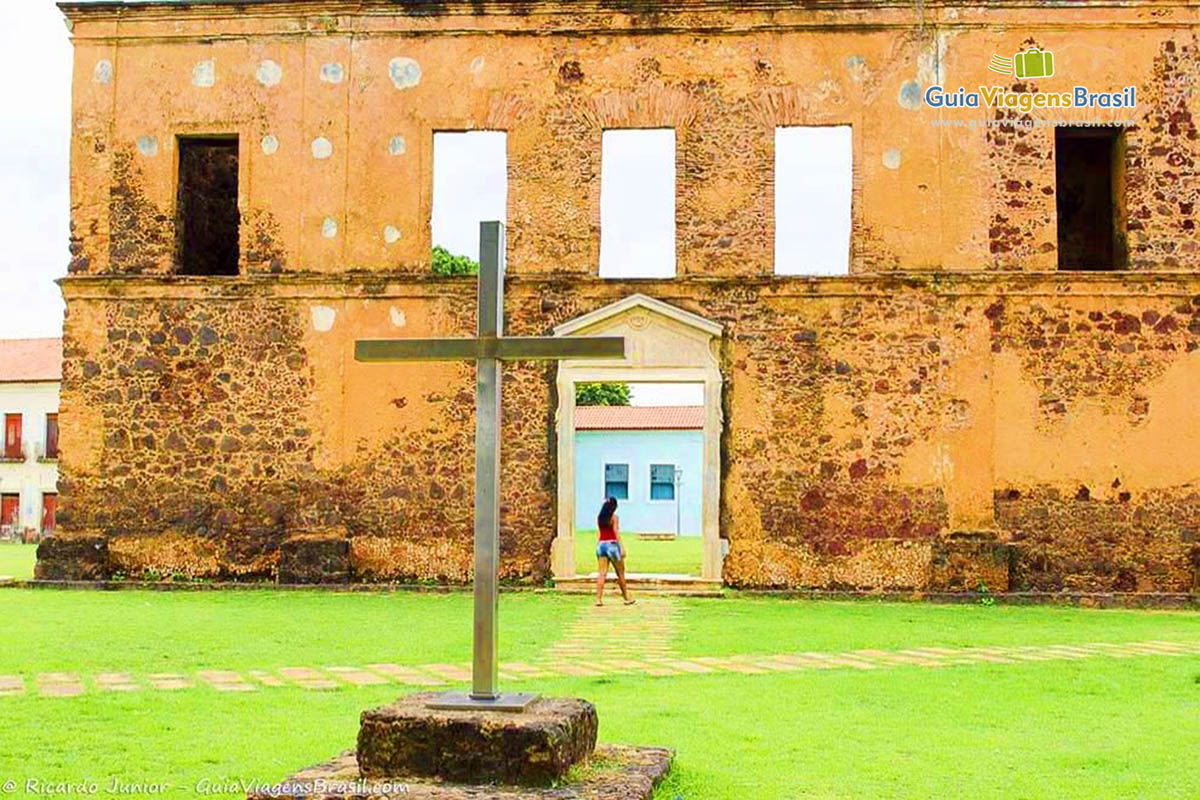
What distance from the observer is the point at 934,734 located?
22.2 feet

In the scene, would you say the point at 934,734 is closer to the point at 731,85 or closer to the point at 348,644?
the point at 348,644

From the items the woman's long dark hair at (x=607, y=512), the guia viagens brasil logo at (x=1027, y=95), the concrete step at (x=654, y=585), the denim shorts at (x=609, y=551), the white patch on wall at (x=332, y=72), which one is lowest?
the concrete step at (x=654, y=585)

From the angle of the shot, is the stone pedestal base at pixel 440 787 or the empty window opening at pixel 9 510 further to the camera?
the empty window opening at pixel 9 510

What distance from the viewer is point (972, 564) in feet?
52.0

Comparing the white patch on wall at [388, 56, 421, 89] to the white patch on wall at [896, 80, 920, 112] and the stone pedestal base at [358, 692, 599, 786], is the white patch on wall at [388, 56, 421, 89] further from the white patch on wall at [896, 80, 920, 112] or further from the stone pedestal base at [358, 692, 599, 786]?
the stone pedestal base at [358, 692, 599, 786]

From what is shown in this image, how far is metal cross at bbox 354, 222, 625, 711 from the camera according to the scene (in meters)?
5.64

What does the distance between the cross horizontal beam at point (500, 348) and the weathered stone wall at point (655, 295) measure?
10345mm

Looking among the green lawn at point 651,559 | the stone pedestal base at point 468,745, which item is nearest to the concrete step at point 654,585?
the green lawn at point 651,559

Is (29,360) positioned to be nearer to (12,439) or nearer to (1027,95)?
(12,439)

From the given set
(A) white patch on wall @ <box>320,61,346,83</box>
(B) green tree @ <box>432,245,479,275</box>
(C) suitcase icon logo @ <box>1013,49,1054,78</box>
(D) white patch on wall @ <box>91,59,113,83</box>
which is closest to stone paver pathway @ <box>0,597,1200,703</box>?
(C) suitcase icon logo @ <box>1013,49,1054,78</box>

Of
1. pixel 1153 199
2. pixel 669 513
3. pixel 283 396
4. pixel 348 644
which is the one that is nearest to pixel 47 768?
pixel 348 644

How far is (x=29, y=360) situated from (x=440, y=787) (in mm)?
46475

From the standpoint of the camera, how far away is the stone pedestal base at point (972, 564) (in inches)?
622

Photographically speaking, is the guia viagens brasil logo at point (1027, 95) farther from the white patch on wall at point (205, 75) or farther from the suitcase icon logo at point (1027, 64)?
the white patch on wall at point (205, 75)
